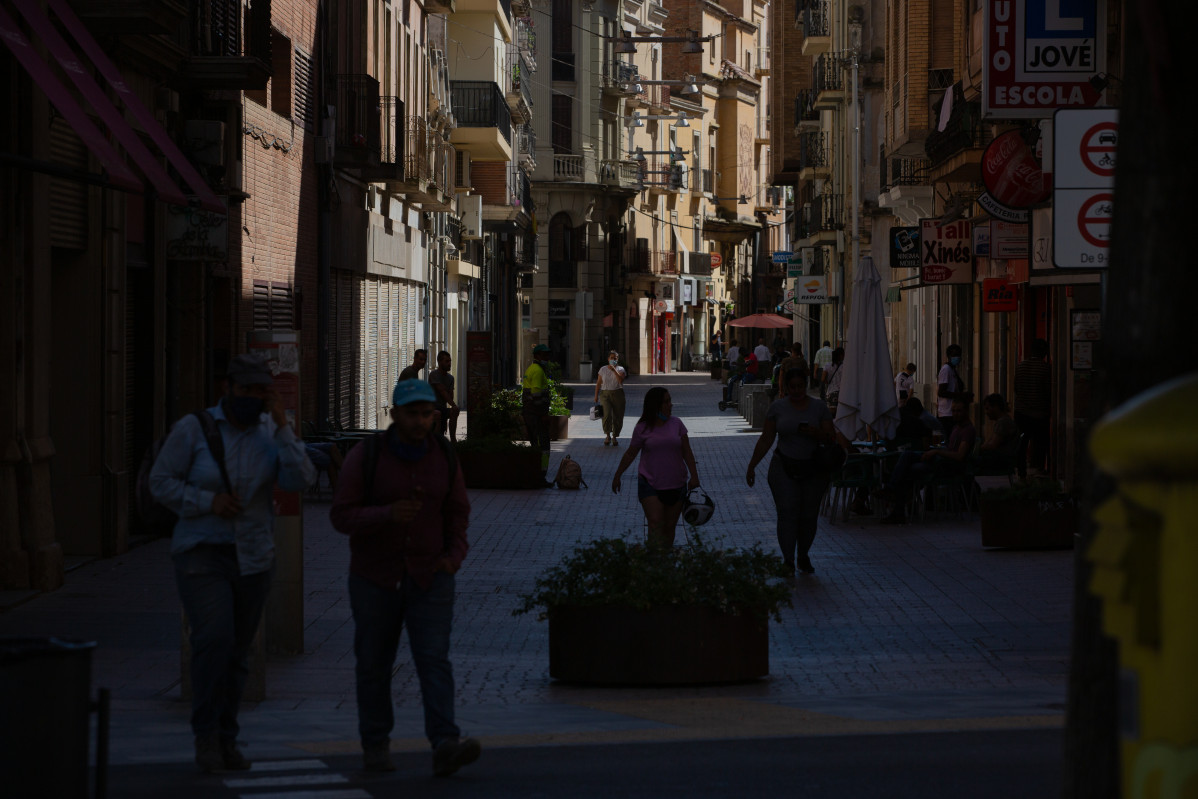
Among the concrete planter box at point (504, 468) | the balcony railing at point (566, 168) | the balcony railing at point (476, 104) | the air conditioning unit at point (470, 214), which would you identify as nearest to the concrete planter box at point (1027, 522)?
the concrete planter box at point (504, 468)

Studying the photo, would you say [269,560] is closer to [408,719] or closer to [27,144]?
[408,719]

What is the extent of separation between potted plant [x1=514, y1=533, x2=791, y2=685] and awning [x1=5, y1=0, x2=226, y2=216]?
16.4ft

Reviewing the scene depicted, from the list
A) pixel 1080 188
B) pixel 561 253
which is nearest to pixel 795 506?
pixel 1080 188

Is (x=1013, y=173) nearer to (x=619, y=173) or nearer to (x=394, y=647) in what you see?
(x=394, y=647)

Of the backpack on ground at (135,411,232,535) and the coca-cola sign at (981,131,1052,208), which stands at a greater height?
the coca-cola sign at (981,131,1052,208)

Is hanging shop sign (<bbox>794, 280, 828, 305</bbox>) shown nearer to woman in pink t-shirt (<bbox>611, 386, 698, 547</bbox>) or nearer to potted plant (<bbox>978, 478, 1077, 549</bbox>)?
potted plant (<bbox>978, 478, 1077, 549</bbox>)

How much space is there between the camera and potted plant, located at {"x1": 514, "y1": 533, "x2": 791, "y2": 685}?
979 cm

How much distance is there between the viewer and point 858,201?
50188 millimetres

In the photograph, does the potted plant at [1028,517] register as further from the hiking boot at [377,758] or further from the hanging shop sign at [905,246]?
the hanging shop sign at [905,246]

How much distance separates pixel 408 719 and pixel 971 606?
532 centimetres

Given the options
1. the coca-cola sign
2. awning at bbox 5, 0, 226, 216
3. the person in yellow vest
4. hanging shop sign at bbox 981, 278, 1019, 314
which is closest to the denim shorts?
awning at bbox 5, 0, 226, 216

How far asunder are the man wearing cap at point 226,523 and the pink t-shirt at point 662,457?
6505 millimetres

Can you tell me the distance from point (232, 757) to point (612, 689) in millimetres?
2921

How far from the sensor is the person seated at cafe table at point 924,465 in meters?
19.0
